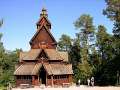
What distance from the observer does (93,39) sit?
79.0m

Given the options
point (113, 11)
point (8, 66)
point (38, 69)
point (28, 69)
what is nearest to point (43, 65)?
point (38, 69)

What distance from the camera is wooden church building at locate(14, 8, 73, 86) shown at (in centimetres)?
5981

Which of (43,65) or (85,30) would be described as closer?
(43,65)

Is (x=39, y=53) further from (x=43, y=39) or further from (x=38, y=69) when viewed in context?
(x=43, y=39)

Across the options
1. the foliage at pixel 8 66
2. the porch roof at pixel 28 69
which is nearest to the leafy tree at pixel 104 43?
the porch roof at pixel 28 69

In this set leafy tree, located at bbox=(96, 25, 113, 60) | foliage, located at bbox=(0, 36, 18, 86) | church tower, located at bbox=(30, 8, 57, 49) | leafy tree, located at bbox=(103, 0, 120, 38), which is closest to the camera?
leafy tree, located at bbox=(103, 0, 120, 38)

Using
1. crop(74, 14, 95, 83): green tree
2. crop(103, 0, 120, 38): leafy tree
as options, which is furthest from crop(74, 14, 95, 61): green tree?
crop(103, 0, 120, 38): leafy tree

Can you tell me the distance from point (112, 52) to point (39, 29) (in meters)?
20.0

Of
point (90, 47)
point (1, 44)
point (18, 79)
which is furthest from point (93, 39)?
point (1, 44)

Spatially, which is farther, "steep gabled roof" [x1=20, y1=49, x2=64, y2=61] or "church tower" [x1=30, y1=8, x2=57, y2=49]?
"church tower" [x1=30, y1=8, x2=57, y2=49]

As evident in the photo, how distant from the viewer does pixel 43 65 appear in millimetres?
59375

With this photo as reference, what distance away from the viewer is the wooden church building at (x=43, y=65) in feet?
196

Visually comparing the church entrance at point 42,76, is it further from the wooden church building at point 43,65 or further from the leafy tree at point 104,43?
the leafy tree at point 104,43

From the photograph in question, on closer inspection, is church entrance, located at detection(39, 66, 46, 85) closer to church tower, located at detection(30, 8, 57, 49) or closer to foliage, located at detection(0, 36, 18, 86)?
church tower, located at detection(30, 8, 57, 49)
